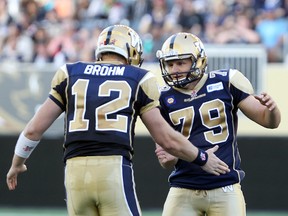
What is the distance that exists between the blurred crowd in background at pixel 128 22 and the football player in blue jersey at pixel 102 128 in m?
7.46

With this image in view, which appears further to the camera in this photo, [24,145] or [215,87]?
[215,87]

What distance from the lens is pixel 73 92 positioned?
5629 mm

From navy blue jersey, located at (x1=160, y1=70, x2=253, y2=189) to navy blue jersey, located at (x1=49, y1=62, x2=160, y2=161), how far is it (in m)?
0.86

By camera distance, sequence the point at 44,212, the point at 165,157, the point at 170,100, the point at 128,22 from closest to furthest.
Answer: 1. the point at 165,157
2. the point at 170,100
3. the point at 44,212
4. the point at 128,22

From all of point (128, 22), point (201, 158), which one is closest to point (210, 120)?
point (201, 158)

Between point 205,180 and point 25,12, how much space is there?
9.01 m

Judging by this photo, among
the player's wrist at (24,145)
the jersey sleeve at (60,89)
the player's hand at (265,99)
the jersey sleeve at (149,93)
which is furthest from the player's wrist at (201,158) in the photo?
the player's wrist at (24,145)

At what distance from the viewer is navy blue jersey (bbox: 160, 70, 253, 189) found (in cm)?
639

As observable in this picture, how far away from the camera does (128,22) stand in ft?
48.2

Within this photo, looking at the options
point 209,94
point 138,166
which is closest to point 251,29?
point 138,166

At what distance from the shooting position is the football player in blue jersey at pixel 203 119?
636 cm

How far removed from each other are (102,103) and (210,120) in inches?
45.4

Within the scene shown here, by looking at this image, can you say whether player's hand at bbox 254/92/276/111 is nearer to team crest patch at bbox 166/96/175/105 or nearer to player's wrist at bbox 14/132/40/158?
team crest patch at bbox 166/96/175/105

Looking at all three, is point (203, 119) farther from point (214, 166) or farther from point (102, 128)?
point (102, 128)
